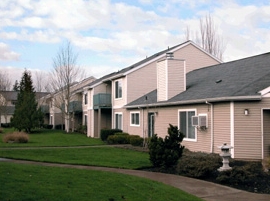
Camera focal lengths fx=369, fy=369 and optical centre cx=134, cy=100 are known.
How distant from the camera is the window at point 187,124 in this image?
63.5 feet

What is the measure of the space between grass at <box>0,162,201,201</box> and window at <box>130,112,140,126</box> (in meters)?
16.7

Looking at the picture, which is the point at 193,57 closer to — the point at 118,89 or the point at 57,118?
the point at 118,89

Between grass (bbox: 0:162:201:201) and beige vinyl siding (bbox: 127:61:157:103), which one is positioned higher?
beige vinyl siding (bbox: 127:61:157:103)

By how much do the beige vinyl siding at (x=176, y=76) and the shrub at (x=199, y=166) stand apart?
31.4 feet

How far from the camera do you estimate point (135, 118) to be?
90.1 feet

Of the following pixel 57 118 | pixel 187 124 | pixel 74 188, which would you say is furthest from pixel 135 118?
pixel 57 118

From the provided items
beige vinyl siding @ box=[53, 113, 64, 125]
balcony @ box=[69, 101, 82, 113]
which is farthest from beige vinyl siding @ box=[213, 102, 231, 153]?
beige vinyl siding @ box=[53, 113, 64, 125]

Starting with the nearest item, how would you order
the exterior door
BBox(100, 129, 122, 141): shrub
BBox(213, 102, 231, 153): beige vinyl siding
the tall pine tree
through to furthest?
1. BBox(213, 102, 231, 153): beige vinyl siding
2. the exterior door
3. BBox(100, 129, 122, 141): shrub
4. the tall pine tree

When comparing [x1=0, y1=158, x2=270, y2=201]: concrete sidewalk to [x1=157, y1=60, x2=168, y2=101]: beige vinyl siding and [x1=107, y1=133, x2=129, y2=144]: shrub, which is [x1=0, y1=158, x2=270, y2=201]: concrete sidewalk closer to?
[x1=157, y1=60, x2=168, y2=101]: beige vinyl siding

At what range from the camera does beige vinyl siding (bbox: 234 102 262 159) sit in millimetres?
15875

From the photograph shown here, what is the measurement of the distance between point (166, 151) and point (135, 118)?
13639 millimetres

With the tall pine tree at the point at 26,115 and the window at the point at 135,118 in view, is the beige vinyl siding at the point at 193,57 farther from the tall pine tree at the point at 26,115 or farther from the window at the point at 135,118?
the tall pine tree at the point at 26,115

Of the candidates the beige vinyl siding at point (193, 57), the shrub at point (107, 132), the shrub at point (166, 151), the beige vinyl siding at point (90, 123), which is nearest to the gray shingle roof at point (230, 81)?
the shrub at point (166, 151)

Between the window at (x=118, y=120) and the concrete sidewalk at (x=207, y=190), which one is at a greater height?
the window at (x=118, y=120)
